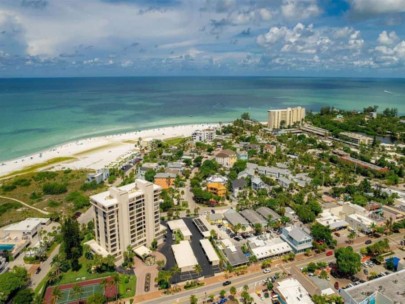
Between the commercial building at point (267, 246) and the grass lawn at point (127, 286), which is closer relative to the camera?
the grass lawn at point (127, 286)

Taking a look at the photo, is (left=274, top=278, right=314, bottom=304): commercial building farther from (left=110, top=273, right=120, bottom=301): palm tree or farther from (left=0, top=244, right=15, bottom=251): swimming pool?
(left=0, top=244, right=15, bottom=251): swimming pool

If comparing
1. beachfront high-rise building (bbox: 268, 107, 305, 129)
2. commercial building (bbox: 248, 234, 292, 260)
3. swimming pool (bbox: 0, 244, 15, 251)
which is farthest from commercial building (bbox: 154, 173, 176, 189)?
beachfront high-rise building (bbox: 268, 107, 305, 129)

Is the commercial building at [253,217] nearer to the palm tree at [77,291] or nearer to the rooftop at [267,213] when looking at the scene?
the rooftop at [267,213]

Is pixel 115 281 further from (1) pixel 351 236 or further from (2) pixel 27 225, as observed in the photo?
(1) pixel 351 236

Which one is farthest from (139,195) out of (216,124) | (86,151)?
(216,124)

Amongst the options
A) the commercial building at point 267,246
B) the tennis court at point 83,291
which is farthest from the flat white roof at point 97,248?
the commercial building at point 267,246

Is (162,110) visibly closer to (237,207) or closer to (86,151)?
(86,151)
